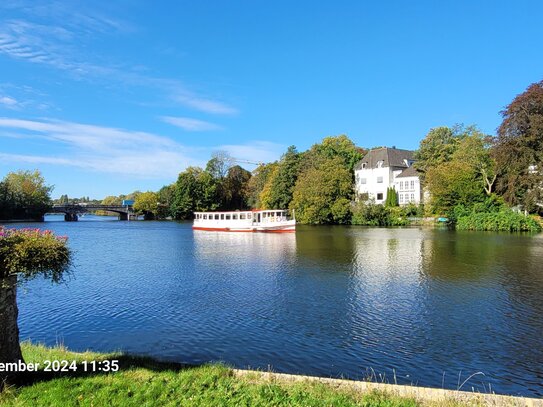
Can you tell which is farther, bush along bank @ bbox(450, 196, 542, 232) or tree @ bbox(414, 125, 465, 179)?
tree @ bbox(414, 125, 465, 179)

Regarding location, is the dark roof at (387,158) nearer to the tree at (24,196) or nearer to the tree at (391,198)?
the tree at (391,198)

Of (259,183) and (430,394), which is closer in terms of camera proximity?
(430,394)

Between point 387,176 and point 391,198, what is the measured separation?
5554 millimetres

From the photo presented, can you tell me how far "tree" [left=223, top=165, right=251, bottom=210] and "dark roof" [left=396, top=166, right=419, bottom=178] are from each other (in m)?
49.9

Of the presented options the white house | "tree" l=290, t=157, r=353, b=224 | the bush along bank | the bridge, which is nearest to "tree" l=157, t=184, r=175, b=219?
the bridge

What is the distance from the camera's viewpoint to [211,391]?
7.23 metres

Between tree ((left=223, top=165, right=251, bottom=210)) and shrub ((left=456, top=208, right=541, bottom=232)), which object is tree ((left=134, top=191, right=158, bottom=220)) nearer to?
tree ((left=223, top=165, right=251, bottom=210))

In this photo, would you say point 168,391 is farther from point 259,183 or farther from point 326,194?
point 259,183

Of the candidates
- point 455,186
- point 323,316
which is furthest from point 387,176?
point 323,316

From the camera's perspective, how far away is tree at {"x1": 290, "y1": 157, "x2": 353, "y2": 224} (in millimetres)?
75938

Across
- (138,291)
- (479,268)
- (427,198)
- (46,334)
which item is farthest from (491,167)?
(46,334)

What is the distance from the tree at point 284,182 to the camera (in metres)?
89.6

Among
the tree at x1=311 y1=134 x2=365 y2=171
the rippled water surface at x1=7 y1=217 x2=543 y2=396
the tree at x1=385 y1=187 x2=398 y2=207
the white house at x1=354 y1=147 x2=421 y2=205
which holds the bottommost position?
the rippled water surface at x1=7 y1=217 x2=543 y2=396

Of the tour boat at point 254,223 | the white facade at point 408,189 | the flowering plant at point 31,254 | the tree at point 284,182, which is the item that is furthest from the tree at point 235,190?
the flowering plant at point 31,254
